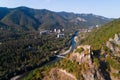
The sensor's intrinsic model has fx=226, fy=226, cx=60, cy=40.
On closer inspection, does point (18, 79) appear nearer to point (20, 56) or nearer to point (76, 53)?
point (20, 56)

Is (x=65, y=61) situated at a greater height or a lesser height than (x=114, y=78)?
greater

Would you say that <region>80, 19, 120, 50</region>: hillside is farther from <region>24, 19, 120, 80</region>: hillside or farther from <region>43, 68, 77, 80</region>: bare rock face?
<region>43, 68, 77, 80</region>: bare rock face

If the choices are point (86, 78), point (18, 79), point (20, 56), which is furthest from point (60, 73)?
point (20, 56)

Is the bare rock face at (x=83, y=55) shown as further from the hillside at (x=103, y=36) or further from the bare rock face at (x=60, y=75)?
the hillside at (x=103, y=36)

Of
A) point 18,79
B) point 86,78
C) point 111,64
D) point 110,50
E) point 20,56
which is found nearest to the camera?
point 86,78

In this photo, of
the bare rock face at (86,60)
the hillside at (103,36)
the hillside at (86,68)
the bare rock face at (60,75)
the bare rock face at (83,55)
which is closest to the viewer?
the bare rock face at (86,60)

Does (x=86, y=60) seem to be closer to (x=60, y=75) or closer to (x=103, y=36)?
(x=60, y=75)

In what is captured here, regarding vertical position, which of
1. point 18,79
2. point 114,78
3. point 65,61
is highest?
point 65,61

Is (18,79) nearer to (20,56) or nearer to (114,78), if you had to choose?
A: (20,56)

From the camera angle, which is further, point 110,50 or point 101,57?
point 110,50

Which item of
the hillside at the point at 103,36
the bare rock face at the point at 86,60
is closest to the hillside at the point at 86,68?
the bare rock face at the point at 86,60

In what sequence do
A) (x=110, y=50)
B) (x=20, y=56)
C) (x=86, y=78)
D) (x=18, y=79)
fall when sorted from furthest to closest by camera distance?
(x=20, y=56)
(x=18, y=79)
(x=110, y=50)
(x=86, y=78)
